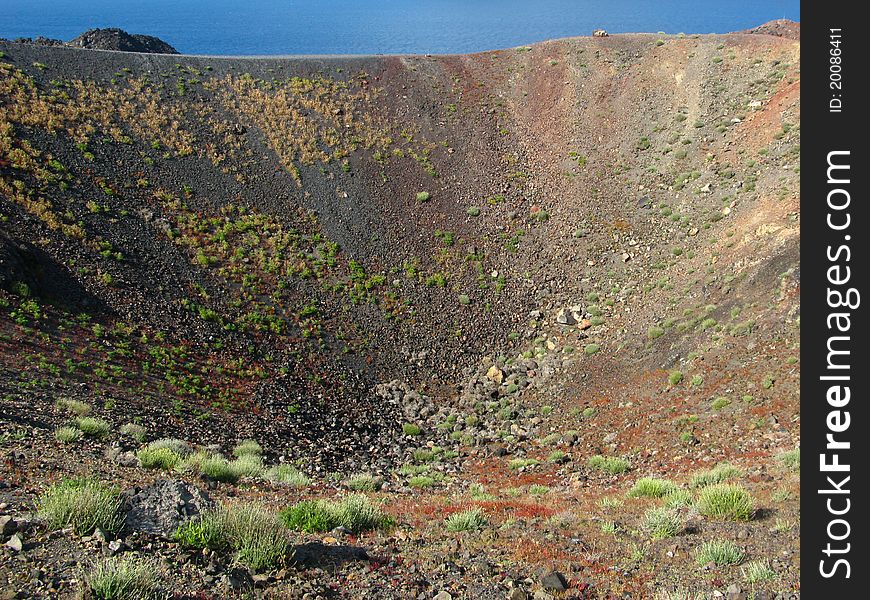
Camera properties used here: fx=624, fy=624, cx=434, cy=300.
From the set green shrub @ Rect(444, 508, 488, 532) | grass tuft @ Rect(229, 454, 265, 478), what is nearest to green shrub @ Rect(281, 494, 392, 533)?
green shrub @ Rect(444, 508, 488, 532)

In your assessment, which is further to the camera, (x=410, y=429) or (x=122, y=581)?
(x=410, y=429)

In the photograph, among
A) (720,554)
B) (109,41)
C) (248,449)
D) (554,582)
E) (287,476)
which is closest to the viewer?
(554,582)

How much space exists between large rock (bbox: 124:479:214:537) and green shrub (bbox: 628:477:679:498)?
9.24m

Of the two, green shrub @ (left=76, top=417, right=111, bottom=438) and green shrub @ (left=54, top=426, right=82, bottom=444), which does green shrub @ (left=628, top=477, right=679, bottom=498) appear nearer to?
green shrub @ (left=54, top=426, right=82, bottom=444)

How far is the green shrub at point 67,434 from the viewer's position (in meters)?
14.1

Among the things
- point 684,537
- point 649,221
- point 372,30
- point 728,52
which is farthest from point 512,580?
point 372,30

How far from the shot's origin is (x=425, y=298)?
3225 centimetres

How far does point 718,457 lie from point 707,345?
7.38m

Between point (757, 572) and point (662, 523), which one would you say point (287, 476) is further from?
point (757, 572)

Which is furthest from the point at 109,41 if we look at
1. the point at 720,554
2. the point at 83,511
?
the point at 720,554

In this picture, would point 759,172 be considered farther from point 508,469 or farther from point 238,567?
point 238,567

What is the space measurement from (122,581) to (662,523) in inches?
316

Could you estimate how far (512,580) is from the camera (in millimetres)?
8531

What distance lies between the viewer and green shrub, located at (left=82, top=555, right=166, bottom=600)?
6410mm
